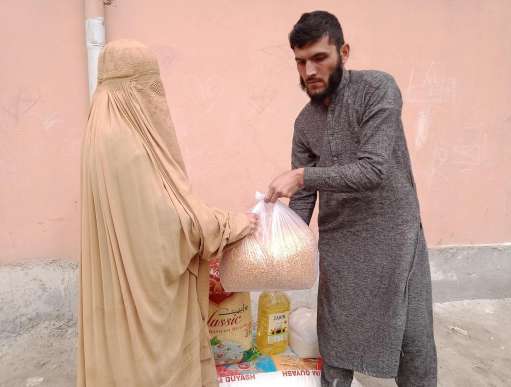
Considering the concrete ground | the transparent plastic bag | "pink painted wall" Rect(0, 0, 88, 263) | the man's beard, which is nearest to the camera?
the transparent plastic bag

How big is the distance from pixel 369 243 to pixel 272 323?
0.65 metres

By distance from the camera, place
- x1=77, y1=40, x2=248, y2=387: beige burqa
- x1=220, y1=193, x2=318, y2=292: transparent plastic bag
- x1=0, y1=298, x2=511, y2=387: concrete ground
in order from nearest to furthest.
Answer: x1=77, y1=40, x2=248, y2=387: beige burqa, x1=220, y1=193, x2=318, y2=292: transparent plastic bag, x1=0, y1=298, x2=511, y2=387: concrete ground

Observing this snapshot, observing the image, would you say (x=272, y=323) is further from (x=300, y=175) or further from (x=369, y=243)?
(x=300, y=175)

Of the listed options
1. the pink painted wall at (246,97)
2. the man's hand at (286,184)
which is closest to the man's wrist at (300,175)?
the man's hand at (286,184)

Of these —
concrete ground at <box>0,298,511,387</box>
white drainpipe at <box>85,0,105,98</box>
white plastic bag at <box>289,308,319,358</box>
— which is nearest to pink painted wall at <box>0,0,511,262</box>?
white drainpipe at <box>85,0,105,98</box>

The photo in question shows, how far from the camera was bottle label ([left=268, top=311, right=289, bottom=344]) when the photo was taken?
2094 mm

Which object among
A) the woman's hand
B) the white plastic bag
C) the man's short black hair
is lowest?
the white plastic bag

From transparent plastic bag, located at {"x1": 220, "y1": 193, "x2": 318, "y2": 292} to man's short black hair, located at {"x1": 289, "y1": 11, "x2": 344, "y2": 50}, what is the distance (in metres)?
0.69

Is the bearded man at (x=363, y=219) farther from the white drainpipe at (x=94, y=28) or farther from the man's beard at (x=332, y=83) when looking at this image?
the white drainpipe at (x=94, y=28)

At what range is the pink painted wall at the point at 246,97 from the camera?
3.02 meters

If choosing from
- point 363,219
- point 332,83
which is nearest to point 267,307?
point 363,219

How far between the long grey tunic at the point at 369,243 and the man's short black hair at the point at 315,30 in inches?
6.5

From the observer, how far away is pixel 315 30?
5.49 ft

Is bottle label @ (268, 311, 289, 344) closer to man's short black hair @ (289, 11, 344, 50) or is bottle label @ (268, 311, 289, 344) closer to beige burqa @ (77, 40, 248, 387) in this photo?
beige burqa @ (77, 40, 248, 387)
